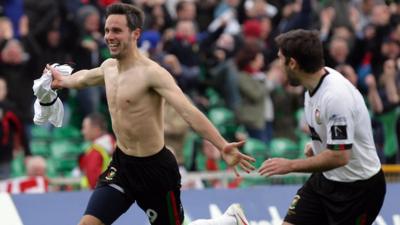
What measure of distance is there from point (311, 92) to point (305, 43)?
415 millimetres

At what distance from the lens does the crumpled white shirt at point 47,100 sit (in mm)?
11266

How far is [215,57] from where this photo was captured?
61.0 ft

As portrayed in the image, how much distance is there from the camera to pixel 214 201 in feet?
46.0

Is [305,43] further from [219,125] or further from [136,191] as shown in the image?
[219,125]

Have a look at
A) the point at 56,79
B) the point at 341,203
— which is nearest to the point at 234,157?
A: the point at 341,203

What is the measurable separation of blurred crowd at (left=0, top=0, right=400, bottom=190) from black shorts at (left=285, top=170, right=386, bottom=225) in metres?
5.86

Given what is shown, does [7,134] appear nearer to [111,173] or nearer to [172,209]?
[111,173]

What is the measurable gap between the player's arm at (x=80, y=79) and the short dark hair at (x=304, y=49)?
189 centimetres

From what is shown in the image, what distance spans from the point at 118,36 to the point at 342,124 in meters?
2.14

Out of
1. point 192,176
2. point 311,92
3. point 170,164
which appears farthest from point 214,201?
point 311,92

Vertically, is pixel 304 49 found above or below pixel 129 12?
below

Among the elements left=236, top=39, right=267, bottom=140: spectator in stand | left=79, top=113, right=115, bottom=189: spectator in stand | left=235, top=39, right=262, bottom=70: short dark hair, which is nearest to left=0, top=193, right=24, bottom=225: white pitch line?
left=79, top=113, right=115, bottom=189: spectator in stand

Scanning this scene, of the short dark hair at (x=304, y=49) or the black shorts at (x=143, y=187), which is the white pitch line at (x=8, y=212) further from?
the short dark hair at (x=304, y=49)

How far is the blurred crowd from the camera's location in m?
16.8
